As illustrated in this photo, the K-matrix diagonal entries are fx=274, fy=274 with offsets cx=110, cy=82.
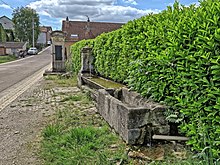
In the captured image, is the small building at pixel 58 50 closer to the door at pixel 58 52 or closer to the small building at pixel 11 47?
the door at pixel 58 52

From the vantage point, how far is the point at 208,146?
261 cm

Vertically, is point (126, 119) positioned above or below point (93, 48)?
below

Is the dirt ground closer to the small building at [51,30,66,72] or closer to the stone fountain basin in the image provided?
the stone fountain basin

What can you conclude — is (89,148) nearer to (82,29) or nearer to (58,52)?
(58,52)

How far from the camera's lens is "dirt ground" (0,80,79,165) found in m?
3.34

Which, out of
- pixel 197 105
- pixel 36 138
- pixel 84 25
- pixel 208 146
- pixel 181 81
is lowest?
pixel 36 138

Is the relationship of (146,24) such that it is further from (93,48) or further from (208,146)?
(93,48)

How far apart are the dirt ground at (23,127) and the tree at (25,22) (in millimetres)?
54080

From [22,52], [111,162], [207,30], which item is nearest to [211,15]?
[207,30]

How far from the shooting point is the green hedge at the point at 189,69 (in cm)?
258

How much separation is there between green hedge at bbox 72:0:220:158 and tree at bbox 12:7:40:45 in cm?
5738

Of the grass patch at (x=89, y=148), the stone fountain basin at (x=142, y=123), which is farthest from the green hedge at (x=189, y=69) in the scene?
the grass patch at (x=89, y=148)

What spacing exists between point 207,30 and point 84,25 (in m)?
37.0

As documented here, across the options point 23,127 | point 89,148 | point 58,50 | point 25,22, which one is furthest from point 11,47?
point 89,148
